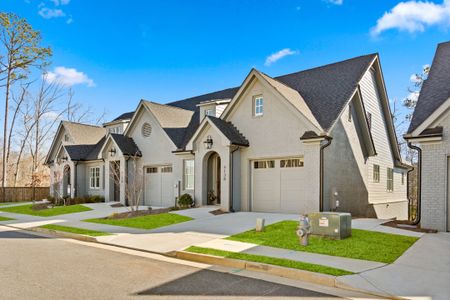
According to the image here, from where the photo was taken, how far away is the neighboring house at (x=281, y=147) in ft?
50.4

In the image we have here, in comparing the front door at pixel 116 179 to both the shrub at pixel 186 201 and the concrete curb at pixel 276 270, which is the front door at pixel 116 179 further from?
the concrete curb at pixel 276 270

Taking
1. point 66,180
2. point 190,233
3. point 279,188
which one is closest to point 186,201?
point 279,188

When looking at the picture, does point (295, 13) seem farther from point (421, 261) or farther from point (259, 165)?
point (421, 261)

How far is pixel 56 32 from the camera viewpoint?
2742 cm

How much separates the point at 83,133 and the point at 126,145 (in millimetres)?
9130

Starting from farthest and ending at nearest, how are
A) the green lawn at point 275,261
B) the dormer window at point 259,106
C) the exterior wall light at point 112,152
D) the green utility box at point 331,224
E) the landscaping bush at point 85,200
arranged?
the landscaping bush at point 85,200 → the exterior wall light at point 112,152 → the dormer window at point 259,106 → the green utility box at point 331,224 → the green lawn at point 275,261

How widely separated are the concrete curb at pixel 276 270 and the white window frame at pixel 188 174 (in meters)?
10.8

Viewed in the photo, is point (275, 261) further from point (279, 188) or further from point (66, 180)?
point (66, 180)

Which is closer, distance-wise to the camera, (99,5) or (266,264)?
(266,264)

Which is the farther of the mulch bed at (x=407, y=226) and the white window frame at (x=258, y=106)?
the white window frame at (x=258, y=106)

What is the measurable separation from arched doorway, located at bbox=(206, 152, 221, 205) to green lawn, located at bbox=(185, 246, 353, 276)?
30.5ft

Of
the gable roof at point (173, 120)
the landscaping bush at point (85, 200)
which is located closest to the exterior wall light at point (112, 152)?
the landscaping bush at point (85, 200)

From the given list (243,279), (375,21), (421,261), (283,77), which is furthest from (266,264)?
(283,77)

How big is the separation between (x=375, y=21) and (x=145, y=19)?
12.5 m
